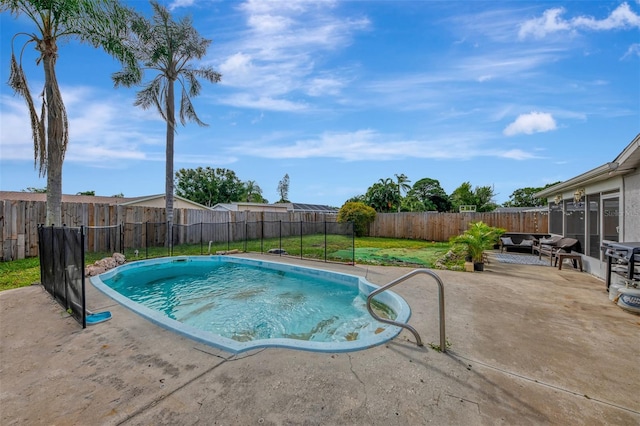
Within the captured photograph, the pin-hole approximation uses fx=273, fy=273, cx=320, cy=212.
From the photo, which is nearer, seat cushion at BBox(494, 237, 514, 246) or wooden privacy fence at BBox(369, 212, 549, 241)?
seat cushion at BBox(494, 237, 514, 246)

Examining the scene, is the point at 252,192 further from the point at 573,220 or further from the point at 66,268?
the point at 66,268

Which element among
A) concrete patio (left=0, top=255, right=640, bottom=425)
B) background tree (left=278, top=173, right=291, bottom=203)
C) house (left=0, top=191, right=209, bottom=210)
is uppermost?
background tree (left=278, top=173, right=291, bottom=203)

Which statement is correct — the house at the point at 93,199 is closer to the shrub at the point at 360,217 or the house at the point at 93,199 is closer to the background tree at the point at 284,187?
the shrub at the point at 360,217

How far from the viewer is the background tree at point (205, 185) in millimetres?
32969

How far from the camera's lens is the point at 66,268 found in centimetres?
416

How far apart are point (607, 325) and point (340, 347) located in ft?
12.0

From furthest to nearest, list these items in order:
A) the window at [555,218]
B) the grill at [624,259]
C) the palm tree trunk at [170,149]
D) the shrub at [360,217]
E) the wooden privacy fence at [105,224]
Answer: the shrub at [360,217], the palm tree trunk at [170,149], the window at [555,218], the wooden privacy fence at [105,224], the grill at [624,259]

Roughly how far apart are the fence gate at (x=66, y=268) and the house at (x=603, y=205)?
331 inches

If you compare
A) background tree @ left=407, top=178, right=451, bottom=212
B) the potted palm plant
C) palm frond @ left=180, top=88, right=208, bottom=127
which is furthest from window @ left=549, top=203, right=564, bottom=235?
background tree @ left=407, top=178, right=451, bottom=212

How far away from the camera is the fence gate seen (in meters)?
3.68

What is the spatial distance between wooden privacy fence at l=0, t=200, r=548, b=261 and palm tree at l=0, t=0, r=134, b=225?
2104 millimetres

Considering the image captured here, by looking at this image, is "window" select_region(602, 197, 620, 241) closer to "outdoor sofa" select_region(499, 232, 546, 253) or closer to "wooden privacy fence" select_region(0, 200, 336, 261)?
"outdoor sofa" select_region(499, 232, 546, 253)

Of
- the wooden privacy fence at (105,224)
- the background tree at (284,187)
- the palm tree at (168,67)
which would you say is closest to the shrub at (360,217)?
the wooden privacy fence at (105,224)

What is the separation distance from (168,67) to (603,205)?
1656 cm
